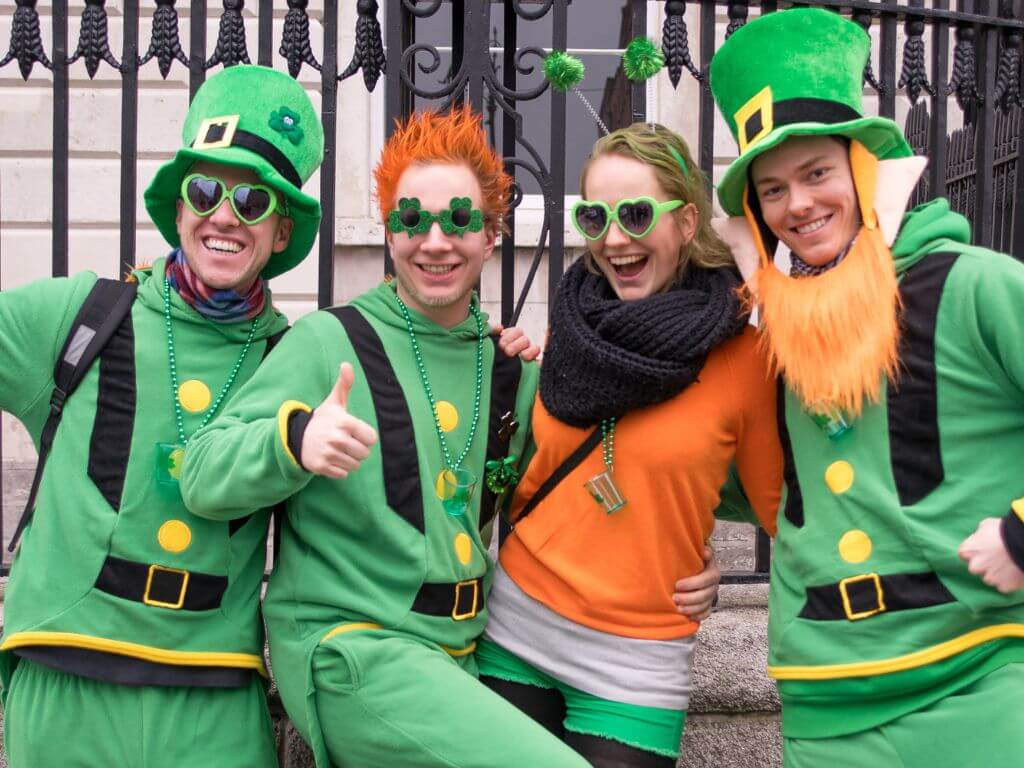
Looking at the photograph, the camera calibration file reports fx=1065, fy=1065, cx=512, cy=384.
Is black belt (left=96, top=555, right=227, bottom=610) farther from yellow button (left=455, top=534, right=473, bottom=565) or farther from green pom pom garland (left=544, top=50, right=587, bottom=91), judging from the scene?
green pom pom garland (left=544, top=50, right=587, bottom=91)

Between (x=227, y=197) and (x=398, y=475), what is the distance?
78cm

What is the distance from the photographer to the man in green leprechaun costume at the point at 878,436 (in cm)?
217

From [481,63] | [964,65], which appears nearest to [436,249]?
[481,63]

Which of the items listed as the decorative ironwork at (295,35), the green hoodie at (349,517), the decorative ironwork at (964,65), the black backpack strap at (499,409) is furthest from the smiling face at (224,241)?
the decorative ironwork at (964,65)

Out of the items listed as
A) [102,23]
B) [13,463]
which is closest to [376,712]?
[102,23]

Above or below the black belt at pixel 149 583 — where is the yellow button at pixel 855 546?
above

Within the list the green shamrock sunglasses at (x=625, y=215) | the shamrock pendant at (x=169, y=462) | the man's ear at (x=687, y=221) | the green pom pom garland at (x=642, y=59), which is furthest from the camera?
the green pom pom garland at (x=642, y=59)

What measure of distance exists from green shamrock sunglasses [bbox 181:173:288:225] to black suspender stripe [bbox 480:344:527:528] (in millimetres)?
681

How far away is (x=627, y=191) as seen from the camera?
262 cm

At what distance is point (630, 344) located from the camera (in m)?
2.49

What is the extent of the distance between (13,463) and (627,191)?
5.79 metres

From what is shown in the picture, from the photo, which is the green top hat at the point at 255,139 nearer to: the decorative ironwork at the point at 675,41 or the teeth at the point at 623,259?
the teeth at the point at 623,259

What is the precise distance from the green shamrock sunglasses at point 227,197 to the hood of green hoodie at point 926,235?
1465 millimetres

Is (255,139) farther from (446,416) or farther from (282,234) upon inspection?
(446,416)
